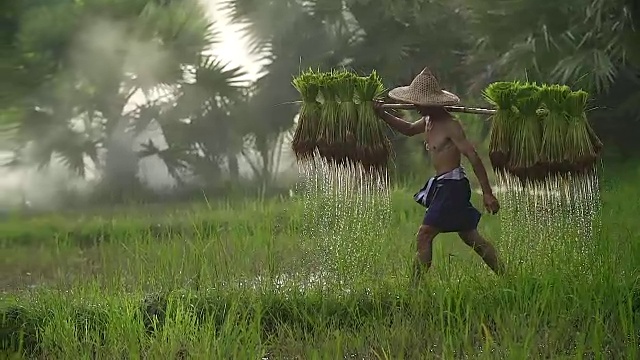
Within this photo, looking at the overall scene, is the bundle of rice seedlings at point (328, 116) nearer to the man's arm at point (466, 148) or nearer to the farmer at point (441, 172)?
the farmer at point (441, 172)

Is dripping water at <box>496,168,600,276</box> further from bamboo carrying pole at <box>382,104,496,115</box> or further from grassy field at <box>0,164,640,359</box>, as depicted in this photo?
bamboo carrying pole at <box>382,104,496,115</box>

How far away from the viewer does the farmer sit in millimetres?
1520

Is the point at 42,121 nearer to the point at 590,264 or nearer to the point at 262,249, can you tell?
the point at 262,249

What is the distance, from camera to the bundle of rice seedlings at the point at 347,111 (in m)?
1.53

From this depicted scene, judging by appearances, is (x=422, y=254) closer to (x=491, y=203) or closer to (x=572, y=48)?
(x=491, y=203)

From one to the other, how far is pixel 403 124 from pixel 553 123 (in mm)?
273

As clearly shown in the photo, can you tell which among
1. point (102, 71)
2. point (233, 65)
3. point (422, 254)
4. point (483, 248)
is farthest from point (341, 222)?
point (102, 71)

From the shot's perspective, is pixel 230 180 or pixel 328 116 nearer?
pixel 328 116

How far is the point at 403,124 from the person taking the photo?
5.08 feet

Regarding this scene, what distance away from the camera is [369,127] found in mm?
1531

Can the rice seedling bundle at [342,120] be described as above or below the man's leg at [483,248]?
above

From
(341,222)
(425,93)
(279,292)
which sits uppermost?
(425,93)

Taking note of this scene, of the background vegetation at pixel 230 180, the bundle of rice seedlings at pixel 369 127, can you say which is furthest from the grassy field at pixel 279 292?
the bundle of rice seedlings at pixel 369 127

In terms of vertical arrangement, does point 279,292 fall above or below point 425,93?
below
